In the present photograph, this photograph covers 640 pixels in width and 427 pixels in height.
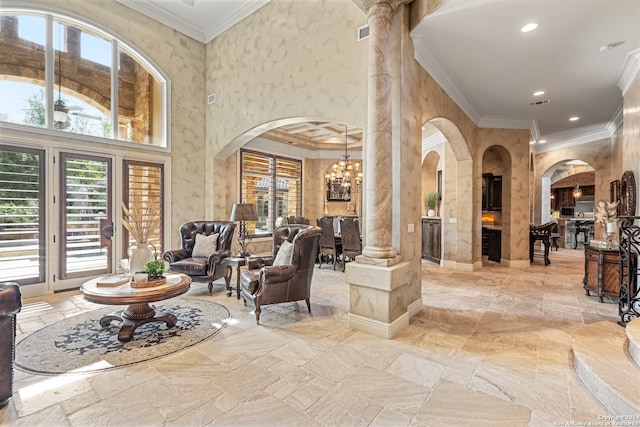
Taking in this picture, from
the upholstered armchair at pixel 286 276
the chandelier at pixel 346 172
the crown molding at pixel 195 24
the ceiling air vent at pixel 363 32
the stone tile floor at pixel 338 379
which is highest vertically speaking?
the crown molding at pixel 195 24

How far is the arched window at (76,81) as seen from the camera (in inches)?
184

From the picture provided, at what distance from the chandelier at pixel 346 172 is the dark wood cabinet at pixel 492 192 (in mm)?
3704

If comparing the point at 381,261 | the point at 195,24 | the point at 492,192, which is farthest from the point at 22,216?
the point at 492,192

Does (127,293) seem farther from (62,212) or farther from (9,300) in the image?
(62,212)

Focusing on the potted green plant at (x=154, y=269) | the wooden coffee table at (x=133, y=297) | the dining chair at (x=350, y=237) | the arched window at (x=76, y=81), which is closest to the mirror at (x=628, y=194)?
the dining chair at (x=350, y=237)

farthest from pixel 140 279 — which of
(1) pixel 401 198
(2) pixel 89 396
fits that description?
(1) pixel 401 198

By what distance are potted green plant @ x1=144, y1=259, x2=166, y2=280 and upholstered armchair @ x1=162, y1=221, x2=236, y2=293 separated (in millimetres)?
1348

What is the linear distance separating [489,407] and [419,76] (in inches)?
152

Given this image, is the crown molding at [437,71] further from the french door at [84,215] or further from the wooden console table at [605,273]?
the french door at [84,215]

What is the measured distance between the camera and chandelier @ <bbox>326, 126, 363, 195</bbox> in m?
8.96

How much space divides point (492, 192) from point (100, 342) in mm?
8739

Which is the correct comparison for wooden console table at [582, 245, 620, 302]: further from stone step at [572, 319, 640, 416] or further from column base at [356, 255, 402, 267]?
column base at [356, 255, 402, 267]

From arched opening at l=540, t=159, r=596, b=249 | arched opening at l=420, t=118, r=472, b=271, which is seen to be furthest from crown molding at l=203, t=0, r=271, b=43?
Result: arched opening at l=540, t=159, r=596, b=249

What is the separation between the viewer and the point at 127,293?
3.08 meters
